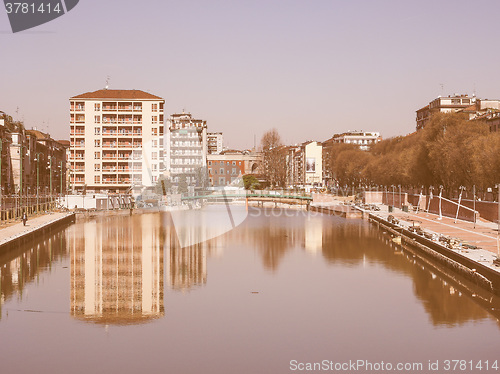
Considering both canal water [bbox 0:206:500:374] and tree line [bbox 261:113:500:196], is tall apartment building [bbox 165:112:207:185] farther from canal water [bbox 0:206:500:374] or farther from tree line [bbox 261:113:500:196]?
canal water [bbox 0:206:500:374]

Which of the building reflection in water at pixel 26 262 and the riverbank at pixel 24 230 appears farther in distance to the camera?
the riverbank at pixel 24 230

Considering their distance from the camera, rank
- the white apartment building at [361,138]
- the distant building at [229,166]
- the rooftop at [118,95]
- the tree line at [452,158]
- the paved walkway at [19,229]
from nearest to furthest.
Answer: the paved walkway at [19,229] → the tree line at [452,158] → the rooftop at [118,95] → the distant building at [229,166] → the white apartment building at [361,138]

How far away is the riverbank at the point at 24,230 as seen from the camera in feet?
150

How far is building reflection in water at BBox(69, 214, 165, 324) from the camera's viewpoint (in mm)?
28922

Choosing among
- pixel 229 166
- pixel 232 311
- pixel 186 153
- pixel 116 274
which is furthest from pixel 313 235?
pixel 229 166

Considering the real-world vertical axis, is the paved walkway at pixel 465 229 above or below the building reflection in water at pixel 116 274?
above

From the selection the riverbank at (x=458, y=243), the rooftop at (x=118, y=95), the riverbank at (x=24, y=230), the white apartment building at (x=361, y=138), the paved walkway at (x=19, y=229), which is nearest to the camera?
the riverbank at (x=458, y=243)

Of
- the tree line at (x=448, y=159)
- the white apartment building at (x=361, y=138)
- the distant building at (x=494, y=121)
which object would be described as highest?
the white apartment building at (x=361, y=138)

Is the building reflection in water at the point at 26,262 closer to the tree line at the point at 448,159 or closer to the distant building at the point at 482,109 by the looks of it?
the tree line at the point at 448,159

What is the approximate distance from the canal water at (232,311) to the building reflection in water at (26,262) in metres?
0.13

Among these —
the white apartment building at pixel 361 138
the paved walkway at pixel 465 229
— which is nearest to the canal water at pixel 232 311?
the paved walkway at pixel 465 229

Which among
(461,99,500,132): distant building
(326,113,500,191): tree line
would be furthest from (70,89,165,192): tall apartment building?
(461,99,500,132): distant building

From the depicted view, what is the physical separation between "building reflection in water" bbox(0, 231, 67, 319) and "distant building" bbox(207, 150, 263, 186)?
12724 centimetres

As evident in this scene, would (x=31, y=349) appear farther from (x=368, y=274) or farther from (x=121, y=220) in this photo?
(x=121, y=220)
